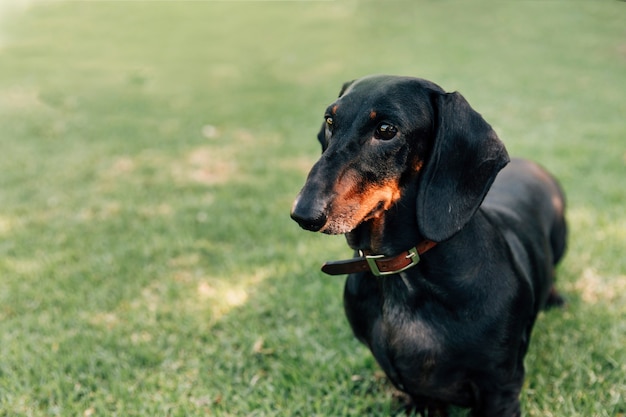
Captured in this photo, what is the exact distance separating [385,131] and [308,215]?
50 cm

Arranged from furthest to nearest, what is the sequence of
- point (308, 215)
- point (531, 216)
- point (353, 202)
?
point (531, 216) → point (353, 202) → point (308, 215)

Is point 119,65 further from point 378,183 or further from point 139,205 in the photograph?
point 378,183

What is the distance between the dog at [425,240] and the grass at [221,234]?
0.62 metres

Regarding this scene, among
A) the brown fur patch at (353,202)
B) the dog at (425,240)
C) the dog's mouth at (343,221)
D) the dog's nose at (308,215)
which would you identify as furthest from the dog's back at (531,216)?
the dog's nose at (308,215)

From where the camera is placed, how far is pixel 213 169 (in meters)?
6.59

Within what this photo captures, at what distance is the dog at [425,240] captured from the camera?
2.15 metres

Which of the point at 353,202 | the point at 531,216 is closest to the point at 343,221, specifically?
the point at 353,202

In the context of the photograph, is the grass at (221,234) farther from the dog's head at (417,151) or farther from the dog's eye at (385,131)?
the dog's eye at (385,131)

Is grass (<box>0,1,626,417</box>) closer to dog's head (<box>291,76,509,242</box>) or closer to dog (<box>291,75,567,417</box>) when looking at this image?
dog (<box>291,75,567,417</box>)

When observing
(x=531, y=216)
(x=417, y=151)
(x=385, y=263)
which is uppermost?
(x=417, y=151)

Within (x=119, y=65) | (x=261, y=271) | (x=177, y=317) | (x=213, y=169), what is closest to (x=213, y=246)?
(x=261, y=271)

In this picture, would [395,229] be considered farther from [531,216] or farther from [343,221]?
[531,216]

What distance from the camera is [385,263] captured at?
2.37m

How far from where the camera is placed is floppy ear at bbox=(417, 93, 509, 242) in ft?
7.25
